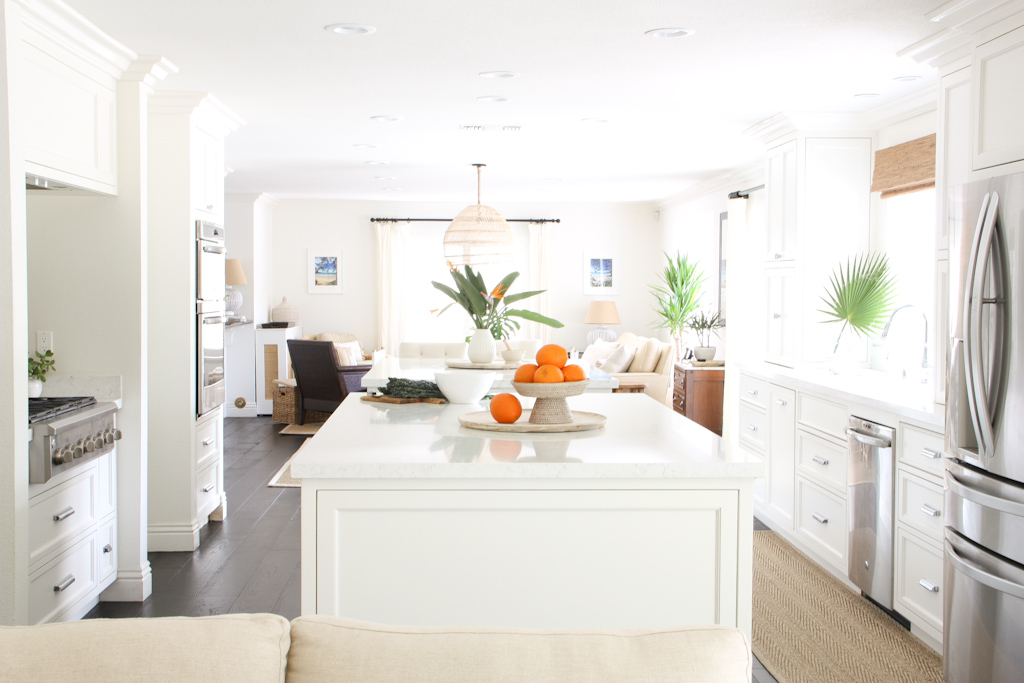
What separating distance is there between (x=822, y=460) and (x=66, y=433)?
327 cm

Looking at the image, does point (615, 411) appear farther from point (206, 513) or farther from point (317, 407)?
point (317, 407)

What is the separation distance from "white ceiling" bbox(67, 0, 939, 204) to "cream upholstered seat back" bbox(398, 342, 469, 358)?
5.25 feet

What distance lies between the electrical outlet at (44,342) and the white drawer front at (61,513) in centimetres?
60

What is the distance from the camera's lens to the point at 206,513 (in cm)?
444

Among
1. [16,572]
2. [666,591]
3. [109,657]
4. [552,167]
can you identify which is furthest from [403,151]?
[109,657]

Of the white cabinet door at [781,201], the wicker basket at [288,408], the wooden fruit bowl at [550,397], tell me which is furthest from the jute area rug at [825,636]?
the wicker basket at [288,408]

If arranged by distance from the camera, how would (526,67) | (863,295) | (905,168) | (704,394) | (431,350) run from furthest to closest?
1. (431,350)
2. (704,394)
3. (863,295)
4. (905,168)
5. (526,67)

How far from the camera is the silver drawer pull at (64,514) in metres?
2.86

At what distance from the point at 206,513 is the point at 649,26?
3.40 meters

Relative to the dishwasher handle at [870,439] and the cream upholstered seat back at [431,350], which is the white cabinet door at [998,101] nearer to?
the dishwasher handle at [870,439]

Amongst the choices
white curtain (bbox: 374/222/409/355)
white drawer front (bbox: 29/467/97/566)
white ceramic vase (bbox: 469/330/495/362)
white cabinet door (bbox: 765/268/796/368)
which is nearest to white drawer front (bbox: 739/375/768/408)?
white cabinet door (bbox: 765/268/796/368)

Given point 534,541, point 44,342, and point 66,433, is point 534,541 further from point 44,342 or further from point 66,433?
point 44,342

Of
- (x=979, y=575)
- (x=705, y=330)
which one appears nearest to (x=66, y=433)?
(x=979, y=575)

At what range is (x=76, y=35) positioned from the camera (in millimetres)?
3018
